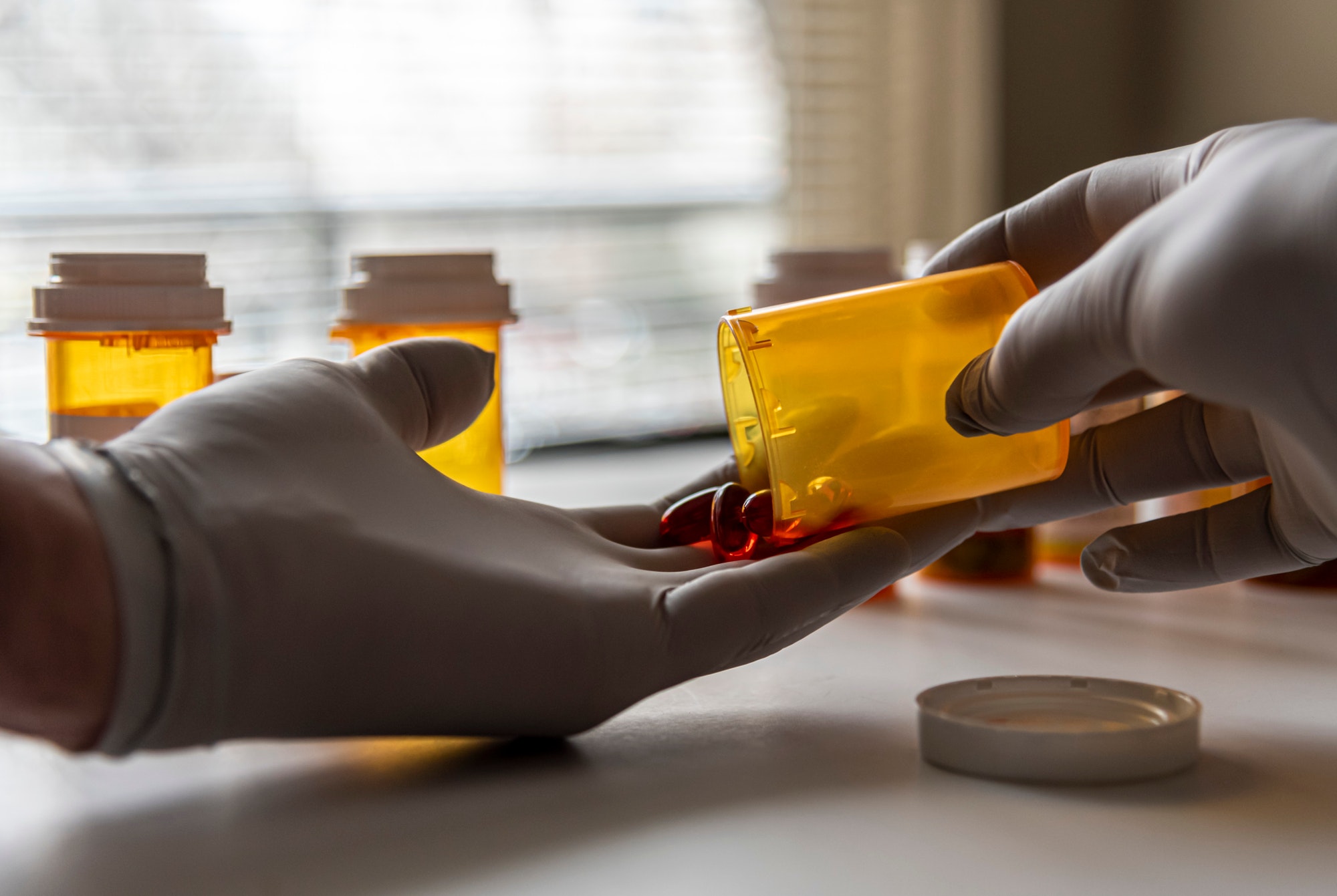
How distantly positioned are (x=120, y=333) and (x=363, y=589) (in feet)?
1.44

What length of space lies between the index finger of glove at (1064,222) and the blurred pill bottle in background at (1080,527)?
0.23 m

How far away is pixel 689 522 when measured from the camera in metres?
0.75

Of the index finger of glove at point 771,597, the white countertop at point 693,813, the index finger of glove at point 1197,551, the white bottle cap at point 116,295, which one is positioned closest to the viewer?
the white countertop at point 693,813

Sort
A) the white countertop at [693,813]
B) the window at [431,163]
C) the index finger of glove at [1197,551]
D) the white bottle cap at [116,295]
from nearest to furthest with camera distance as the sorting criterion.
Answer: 1. the white countertop at [693,813]
2. the index finger of glove at [1197,551]
3. the white bottle cap at [116,295]
4. the window at [431,163]

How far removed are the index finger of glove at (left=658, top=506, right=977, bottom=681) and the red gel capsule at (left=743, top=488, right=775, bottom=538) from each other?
0.05 m

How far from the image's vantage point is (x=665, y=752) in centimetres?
60

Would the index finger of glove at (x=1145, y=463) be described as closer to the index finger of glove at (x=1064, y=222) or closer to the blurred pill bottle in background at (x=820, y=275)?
the index finger of glove at (x=1064, y=222)

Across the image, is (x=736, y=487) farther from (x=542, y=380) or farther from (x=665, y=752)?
(x=542, y=380)

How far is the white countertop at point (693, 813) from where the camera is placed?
0.45 metres

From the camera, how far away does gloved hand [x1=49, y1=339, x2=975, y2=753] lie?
18.9 inches

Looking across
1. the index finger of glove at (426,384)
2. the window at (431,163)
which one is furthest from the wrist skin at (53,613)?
the window at (431,163)

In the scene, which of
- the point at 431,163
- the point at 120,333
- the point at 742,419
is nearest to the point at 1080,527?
the point at 742,419

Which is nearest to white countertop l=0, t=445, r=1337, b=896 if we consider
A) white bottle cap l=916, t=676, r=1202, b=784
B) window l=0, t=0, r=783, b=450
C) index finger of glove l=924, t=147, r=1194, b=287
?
→ white bottle cap l=916, t=676, r=1202, b=784

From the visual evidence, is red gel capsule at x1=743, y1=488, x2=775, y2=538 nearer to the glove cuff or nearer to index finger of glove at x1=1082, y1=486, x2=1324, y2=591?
index finger of glove at x1=1082, y1=486, x2=1324, y2=591
